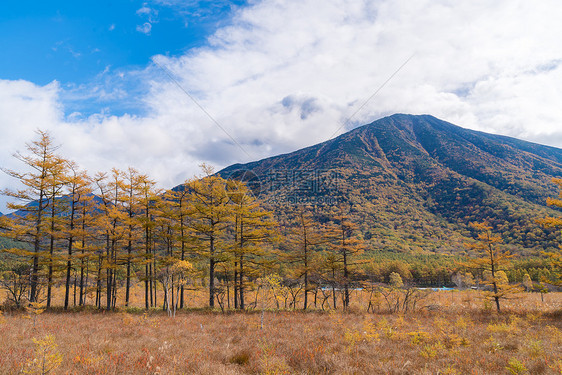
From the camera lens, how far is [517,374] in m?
7.39

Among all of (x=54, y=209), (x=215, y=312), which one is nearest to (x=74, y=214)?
(x=54, y=209)

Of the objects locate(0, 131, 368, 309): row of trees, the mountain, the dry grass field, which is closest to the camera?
the dry grass field

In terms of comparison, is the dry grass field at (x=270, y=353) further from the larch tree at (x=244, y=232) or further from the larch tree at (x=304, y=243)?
the larch tree at (x=304, y=243)

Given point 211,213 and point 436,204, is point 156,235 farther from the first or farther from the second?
point 436,204

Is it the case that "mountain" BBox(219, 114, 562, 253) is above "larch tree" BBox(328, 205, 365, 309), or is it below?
above

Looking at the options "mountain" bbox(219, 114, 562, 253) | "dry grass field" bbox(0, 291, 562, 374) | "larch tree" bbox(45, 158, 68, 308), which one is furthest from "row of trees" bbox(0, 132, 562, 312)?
"mountain" bbox(219, 114, 562, 253)

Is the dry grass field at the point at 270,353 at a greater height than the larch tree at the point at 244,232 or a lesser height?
lesser

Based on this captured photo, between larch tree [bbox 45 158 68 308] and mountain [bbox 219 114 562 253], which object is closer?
larch tree [bbox 45 158 68 308]

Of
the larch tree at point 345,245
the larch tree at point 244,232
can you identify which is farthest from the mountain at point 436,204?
the larch tree at point 244,232

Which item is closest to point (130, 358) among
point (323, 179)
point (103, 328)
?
point (103, 328)

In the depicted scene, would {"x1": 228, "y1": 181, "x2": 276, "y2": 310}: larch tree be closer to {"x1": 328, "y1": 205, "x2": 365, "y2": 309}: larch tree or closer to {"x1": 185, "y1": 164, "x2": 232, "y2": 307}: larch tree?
{"x1": 185, "y1": 164, "x2": 232, "y2": 307}: larch tree

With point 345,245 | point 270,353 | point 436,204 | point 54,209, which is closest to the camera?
point 270,353

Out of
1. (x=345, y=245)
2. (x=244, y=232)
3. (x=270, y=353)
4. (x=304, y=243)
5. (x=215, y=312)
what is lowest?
(x=215, y=312)

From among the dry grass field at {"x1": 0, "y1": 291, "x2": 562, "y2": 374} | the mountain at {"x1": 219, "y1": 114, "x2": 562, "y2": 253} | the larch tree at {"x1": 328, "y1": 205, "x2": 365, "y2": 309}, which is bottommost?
Answer: the dry grass field at {"x1": 0, "y1": 291, "x2": 562, "y2": 374}
